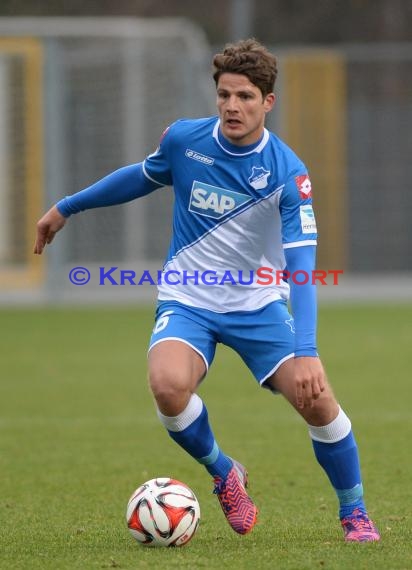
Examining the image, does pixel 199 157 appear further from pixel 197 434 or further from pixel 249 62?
pixel 197 434

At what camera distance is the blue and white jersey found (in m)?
5.80

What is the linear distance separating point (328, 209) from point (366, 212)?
0.63m

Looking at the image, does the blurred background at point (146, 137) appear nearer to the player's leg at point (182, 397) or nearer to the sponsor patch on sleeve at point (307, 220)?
the player's leg at point (182, 397)

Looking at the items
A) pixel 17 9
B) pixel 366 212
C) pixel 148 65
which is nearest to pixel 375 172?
pixel 366 212

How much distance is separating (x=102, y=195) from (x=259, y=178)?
0.78m

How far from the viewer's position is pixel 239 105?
5.67 m

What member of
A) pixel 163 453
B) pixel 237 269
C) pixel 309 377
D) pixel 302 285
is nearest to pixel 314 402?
pixel 309 377

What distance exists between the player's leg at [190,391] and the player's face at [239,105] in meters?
0.79

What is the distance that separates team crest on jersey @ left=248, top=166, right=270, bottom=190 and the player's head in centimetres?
16

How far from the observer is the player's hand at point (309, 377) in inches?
212

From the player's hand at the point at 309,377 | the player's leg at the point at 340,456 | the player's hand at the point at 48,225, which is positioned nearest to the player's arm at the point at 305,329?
the player's hand at the point at 309,377

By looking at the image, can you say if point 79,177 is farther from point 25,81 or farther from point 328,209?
point 328,209

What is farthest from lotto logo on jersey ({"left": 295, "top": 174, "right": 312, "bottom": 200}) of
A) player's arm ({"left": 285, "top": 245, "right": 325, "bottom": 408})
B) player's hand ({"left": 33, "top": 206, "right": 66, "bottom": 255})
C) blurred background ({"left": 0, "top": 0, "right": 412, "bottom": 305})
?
blurred background ({"left": 0, "top": 0, "right": 412, "bottom": 305})

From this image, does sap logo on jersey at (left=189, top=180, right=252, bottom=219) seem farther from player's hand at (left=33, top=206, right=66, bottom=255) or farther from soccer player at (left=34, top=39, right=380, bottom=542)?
player's hand at (left=33, top=206, right=66, bottom=255)
